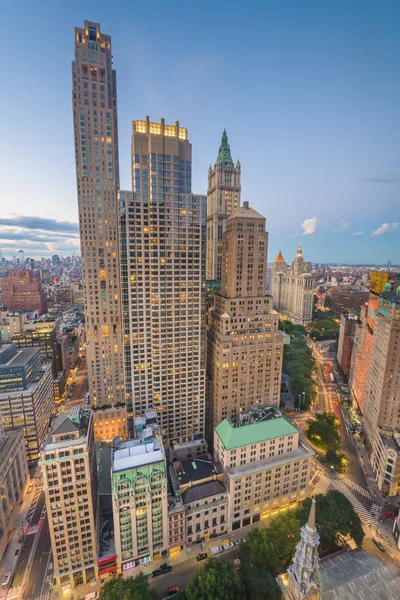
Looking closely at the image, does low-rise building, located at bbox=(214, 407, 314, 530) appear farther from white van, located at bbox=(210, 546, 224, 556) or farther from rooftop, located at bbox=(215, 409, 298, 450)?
white van, located at bbox=(210, 546, 224, 556)

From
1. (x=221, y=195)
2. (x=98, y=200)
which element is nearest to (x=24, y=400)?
(x=98, y=200)

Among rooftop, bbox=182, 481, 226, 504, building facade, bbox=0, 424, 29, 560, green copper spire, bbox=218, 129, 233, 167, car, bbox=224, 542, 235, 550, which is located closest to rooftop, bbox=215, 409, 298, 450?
rooftop, bbox=182, 481, 226, 504

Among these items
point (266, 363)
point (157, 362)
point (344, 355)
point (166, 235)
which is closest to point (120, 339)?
point (157, 362)

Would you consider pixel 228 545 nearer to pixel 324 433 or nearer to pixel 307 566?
pixel 307 566

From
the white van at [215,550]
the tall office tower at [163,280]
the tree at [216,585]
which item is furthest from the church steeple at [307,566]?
the tall office tower at [163,280]

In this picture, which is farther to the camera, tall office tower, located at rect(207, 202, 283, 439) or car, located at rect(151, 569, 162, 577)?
tall office tower, located at rect(207, 202, 283, 439)
